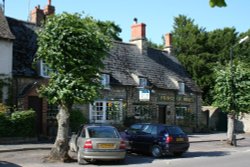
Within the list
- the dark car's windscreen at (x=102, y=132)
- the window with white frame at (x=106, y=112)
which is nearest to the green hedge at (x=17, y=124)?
the window with white frame at (x=106, y=112)

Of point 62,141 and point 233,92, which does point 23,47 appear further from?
point 233,92

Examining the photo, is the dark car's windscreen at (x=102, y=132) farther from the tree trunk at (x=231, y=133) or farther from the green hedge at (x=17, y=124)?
the tree trunk at (x=231, y=133)

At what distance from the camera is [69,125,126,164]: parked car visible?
1555 cm

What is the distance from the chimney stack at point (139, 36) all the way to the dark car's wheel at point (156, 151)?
18012 mm

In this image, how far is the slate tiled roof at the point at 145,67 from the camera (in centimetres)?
3200

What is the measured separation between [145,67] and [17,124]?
49.6 feet

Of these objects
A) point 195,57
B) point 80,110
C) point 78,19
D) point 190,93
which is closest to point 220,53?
point 195,57

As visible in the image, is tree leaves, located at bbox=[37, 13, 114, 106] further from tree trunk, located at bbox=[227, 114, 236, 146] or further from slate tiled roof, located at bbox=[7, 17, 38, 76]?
→ tree trunk, located at bbox=[227, 114, 236, 146]

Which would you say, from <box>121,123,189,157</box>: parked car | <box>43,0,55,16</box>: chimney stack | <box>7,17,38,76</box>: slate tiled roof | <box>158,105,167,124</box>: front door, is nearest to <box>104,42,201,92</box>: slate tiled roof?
<box>158,105,167,124</box>: front door

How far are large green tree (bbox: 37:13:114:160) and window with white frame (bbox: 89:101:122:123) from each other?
40.8 ft

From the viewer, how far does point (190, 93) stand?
3759 cm

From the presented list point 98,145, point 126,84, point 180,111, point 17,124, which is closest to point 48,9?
point 126,84

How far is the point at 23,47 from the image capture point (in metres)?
26.9

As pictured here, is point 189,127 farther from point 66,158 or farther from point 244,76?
point 66,158
